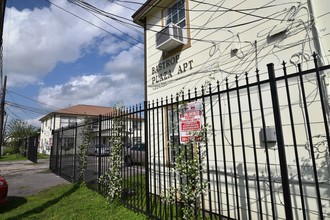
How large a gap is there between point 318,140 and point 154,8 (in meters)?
6.40

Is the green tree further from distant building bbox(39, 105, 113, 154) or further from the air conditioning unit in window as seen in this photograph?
the air conditioning unit in window

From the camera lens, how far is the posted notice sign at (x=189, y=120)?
3574mm

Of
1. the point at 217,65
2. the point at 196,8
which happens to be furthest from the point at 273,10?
the point at 196,8

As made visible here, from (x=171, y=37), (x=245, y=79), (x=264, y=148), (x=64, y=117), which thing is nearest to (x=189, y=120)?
(x=245, y=79)

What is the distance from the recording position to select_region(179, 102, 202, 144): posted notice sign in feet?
11.7

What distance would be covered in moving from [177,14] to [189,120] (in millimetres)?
4443

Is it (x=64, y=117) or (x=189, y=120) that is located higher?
(x=64, y=117)

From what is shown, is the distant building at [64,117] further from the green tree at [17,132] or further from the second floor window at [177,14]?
the second floor window at [177,14]

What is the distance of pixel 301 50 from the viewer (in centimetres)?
370

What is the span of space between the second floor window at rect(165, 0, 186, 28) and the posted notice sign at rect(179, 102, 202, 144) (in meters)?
3.67

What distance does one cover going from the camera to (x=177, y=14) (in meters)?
6.89

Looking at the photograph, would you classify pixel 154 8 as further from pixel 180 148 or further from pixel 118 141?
pixel 180 148

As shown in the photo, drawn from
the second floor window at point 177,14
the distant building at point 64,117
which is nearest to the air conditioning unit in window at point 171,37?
the second floor window at point 177,14

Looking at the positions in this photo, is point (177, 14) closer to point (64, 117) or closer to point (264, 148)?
point (264, 148)
